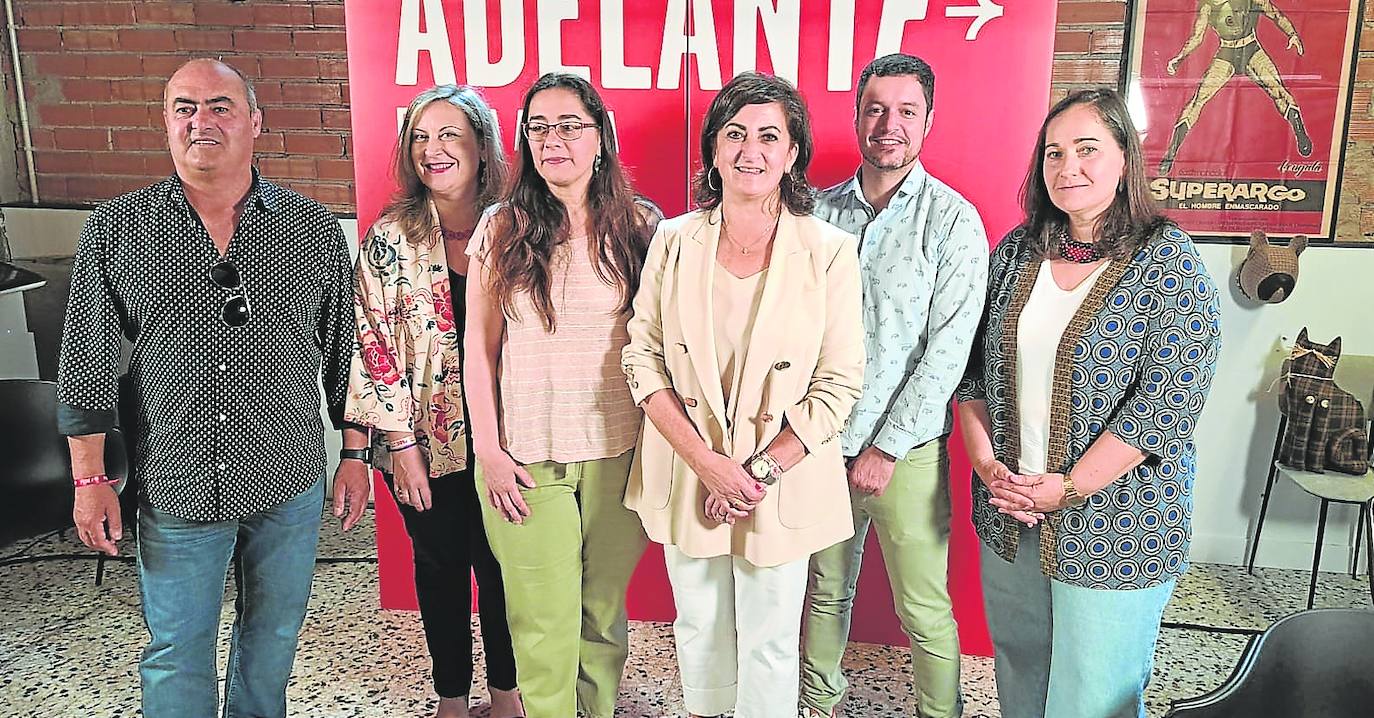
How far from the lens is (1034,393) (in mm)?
1862

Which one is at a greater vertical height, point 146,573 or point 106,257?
point 106,257

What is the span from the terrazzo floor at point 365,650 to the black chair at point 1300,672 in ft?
3.19

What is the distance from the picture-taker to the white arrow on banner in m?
2.43

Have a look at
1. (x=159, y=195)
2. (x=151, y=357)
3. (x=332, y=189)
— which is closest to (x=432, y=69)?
(x=159, y=195)

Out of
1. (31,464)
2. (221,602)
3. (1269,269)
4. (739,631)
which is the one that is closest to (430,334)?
(221,602)

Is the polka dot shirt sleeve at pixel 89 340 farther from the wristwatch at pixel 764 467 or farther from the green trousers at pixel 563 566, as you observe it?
the wristwatch at pixel 764 467

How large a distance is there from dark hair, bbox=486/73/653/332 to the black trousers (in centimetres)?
54

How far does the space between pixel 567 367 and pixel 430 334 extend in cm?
38

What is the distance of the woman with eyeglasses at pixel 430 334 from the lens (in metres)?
2.14

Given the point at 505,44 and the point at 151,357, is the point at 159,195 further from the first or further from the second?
the point at 505,44

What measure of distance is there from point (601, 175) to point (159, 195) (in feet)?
2.81

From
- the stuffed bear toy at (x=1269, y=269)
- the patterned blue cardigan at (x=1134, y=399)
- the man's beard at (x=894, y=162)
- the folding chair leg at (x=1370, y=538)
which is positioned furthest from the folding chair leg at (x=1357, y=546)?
the man's beard at (x=894, y=162)

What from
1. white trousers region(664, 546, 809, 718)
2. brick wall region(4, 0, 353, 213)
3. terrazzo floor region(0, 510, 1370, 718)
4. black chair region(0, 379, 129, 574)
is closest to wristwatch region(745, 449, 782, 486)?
white trousers region(664, 546, 809, 718)

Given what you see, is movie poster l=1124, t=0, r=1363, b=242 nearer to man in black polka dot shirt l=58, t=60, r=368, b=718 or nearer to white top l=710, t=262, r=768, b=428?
white top l=710, t=262, r=768, b=428
